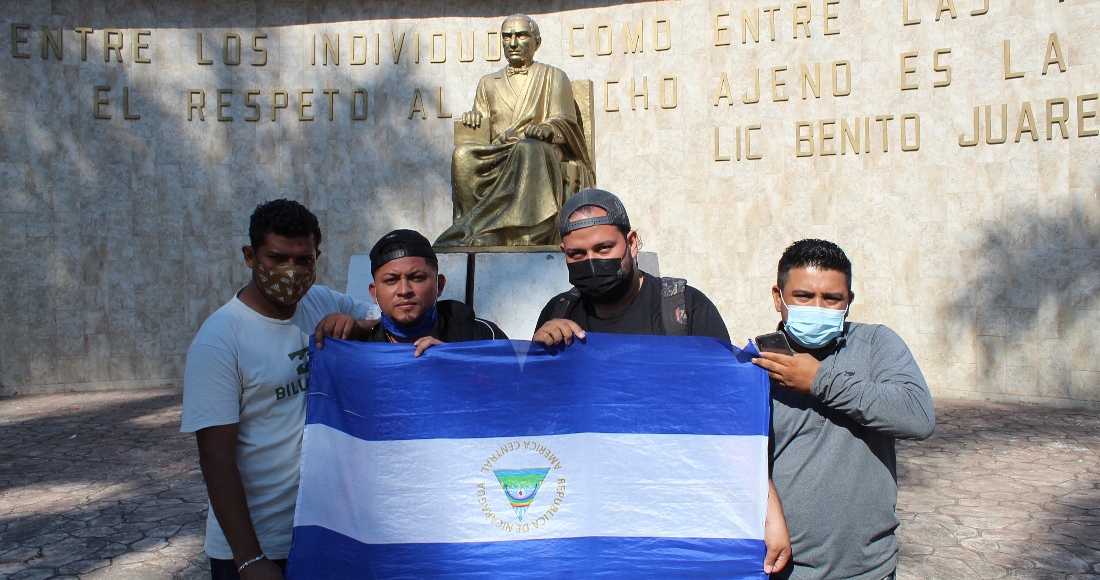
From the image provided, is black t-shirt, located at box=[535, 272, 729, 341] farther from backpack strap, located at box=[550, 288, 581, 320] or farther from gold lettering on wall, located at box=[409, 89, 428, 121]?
gold lettering on wall, located at box=[409, 89, 428, 121]

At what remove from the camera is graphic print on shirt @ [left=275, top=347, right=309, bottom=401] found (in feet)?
6.59

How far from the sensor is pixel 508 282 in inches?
195

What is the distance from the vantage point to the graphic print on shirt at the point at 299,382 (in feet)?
6.59

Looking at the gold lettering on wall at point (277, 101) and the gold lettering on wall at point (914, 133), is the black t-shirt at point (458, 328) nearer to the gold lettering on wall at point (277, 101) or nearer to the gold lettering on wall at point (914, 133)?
the gold lettering on wall at point (914, 133)

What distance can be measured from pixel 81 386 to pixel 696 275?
7253mm

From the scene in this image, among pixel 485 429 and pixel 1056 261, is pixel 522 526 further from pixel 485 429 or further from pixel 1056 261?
pixel 1056 261

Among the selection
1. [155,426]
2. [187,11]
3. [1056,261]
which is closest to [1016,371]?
[1056,261]

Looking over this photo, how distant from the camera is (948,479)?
5066 millimetres

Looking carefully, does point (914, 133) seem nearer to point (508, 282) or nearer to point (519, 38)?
point (519, 38)

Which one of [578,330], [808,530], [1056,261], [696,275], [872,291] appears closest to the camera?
[808,530]

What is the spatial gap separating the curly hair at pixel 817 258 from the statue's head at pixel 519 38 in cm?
470

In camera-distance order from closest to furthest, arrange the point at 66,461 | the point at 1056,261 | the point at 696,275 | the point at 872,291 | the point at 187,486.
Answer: the point at 187,486
the point at 66,461
the point at 1056,261
the point at 872,291
the point at 696,275

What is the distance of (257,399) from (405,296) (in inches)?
17.1

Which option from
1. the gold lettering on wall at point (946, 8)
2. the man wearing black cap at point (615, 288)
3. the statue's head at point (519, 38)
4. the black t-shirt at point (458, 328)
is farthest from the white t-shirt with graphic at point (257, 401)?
the gold lettering on wall at point (946, 8)
